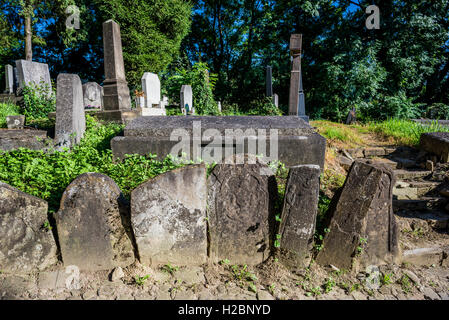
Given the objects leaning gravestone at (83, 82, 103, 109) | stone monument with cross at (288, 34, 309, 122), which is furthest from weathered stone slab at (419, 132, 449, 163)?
leaning gravestone at (83, 82, 103, 109)

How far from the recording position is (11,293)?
5.68ft

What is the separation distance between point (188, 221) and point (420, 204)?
109 inches

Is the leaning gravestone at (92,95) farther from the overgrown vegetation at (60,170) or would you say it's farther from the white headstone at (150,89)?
the overgrown vegetation at (60,170)

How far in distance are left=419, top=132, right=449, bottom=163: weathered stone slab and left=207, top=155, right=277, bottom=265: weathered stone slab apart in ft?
11.5

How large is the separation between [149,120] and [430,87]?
1611cm

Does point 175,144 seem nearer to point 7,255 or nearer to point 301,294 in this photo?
point 7,255

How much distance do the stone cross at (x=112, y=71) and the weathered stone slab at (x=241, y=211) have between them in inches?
183

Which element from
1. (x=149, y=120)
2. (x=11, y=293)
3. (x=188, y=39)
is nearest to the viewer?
(x=11, y=293)

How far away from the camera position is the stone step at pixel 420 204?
9.64 ft

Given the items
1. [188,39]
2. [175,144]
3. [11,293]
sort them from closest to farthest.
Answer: [11,293] < [175,144] < [188,39]

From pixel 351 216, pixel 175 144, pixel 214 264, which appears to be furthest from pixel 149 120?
pixel 351 216

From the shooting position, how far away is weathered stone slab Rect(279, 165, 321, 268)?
1.88 meters

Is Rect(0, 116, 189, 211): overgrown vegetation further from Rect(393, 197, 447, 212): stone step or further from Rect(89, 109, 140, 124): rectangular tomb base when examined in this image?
Rect(393, 197, 447, 212): stone step

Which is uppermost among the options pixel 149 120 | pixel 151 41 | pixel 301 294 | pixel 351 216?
pixel 151 41
